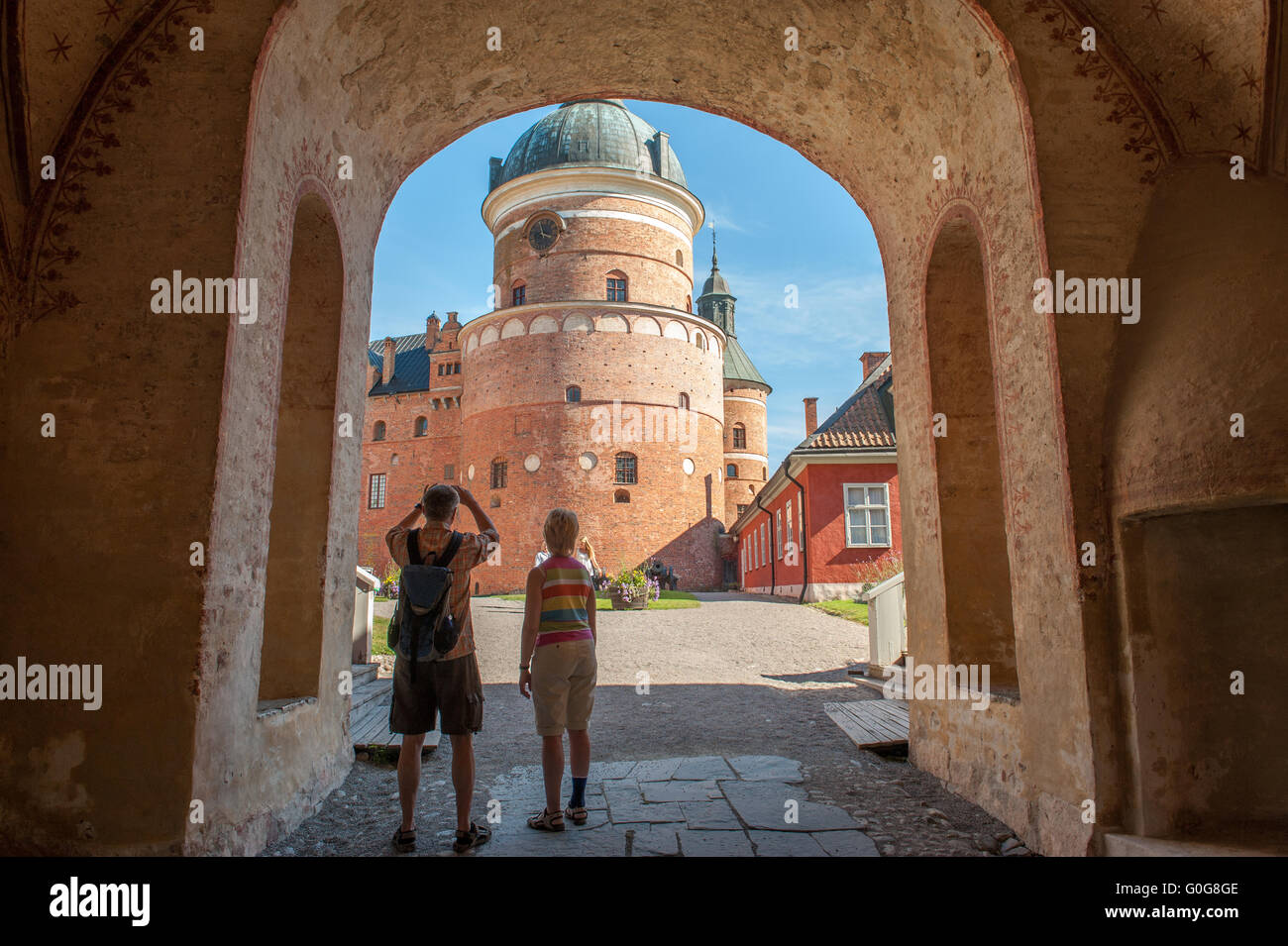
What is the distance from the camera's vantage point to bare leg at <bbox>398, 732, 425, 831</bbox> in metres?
3.96

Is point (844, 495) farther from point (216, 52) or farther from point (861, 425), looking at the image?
point (216, 52)

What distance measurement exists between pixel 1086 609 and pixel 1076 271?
1692 millimetres

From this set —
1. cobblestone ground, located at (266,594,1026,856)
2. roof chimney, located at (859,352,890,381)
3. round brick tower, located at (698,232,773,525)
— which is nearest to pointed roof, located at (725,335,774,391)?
round brick tower, located at (698,232,773,525)

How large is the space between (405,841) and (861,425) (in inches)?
739

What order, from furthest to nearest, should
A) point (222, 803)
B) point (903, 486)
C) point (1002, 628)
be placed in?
point (903, 486) < point (1002, 628) < point (222, 803)

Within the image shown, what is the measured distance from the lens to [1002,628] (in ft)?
17.4

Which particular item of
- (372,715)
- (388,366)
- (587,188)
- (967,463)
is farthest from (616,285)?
(967,463)

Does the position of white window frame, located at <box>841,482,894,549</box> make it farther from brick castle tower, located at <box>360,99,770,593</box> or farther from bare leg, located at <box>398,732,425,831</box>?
bare leg, located at <box>398,732,425,831</box>

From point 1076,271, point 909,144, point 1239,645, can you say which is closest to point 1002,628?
point 1239,645

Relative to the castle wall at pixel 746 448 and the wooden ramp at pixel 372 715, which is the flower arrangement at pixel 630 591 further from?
the castle wall at pixel 746 448

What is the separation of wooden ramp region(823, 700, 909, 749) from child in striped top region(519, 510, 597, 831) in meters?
2.75

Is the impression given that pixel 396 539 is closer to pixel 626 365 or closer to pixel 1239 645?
pixel 1239 645

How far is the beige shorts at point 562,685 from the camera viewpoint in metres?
4.30

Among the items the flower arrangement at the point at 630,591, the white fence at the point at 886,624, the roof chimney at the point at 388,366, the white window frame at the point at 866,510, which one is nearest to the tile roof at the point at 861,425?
the white window frame at the point at 866,510
